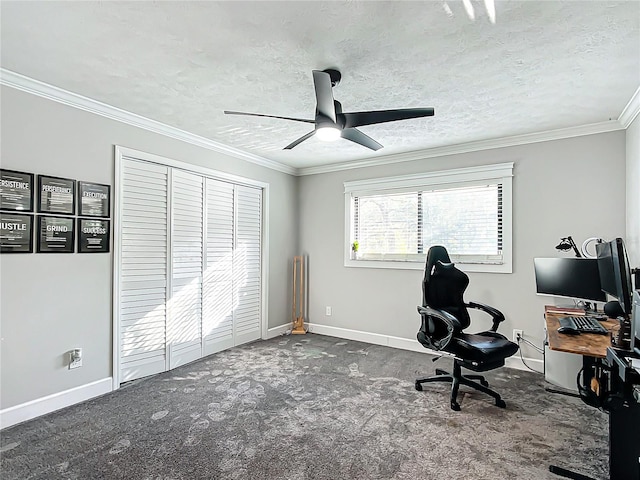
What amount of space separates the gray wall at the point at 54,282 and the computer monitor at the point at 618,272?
369 cm

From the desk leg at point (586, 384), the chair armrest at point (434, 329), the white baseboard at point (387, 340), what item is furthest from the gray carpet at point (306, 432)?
the chair armrest at point (434, 329)

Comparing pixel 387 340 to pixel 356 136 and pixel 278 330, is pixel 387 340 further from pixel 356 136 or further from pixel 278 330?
pixel 356 136

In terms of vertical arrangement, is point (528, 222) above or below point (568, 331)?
above

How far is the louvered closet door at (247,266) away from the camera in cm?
454

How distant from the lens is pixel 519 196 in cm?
384

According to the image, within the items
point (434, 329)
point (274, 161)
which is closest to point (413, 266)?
point (434, 329)

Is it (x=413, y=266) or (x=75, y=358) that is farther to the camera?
(x=413, y=266)

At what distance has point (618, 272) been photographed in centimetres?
209

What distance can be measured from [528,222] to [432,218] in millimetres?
1023

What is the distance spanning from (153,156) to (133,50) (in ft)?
4.78

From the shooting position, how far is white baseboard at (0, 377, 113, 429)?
2.52 meters

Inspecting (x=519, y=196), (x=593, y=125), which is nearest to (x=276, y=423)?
(x=519, y=196)

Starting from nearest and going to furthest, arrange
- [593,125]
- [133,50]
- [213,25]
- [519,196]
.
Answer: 1. [213,25]
2. [133,50]
3. [593,125]
4. [519,196]

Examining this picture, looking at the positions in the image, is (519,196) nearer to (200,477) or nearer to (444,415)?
(444,415)
